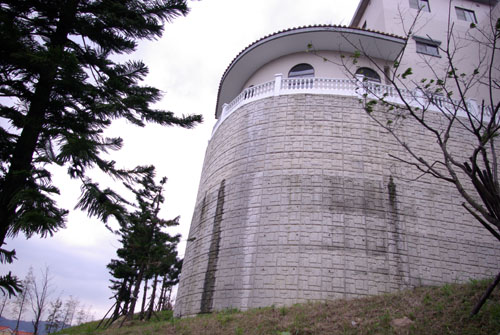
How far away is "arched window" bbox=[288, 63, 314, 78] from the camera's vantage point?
49.8ft

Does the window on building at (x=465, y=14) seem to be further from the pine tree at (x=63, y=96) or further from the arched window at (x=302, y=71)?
the pine tree at (x=63, y=96)

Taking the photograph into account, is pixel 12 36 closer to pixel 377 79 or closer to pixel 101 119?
pixel 101 119

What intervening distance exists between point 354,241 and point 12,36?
945 cm

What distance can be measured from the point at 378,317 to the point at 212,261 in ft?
19.9

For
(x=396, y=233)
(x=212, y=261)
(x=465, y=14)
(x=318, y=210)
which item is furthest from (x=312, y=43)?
(x=465, y=14)

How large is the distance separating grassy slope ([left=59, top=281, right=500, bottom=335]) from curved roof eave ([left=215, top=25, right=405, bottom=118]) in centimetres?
986

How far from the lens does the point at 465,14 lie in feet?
63.3

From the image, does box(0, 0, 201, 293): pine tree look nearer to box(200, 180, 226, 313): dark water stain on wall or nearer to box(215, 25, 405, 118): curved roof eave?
box(200, 180, 226, 313): dark water stain on wall

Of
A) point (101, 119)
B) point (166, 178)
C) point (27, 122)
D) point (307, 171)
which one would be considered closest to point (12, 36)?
point (27, 122)

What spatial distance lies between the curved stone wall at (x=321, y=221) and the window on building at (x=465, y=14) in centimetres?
1075

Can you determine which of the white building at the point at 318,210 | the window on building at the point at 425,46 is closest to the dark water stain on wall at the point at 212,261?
the white building at the point at 318,210

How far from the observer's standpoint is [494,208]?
471cm

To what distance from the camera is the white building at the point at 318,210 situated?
10.0 meters

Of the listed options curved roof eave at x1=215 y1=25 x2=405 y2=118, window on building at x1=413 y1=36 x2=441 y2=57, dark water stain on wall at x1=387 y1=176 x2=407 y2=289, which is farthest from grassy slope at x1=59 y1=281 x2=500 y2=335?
window on building at x1=413 y1=36 x2=441 y2=57
